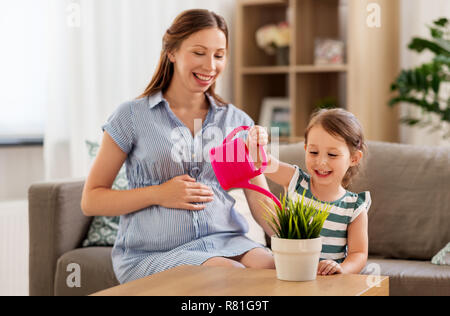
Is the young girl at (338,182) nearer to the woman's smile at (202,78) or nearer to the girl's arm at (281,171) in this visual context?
the girl's arm at (281,171)

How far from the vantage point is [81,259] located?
2.27 metres

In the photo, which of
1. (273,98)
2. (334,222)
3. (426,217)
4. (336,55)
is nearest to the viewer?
(334,222)

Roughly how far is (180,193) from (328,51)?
2222mm

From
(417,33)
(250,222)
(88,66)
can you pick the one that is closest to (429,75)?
(417,33)

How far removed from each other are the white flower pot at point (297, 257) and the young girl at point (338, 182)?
0.23m

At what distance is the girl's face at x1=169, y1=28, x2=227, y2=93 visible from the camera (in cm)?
166

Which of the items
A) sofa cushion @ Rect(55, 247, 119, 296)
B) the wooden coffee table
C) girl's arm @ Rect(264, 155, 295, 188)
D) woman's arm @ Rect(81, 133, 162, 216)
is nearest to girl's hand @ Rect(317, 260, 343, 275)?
the wooden coffee table

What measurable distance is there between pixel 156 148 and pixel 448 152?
1.21 m

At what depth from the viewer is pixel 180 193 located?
1601mm

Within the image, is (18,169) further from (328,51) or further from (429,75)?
(429,75)

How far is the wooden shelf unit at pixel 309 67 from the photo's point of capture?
3.41 metres

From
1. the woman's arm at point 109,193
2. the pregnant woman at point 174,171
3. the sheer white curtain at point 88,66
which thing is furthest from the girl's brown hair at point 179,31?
the sheer white curtain at point 88,66
